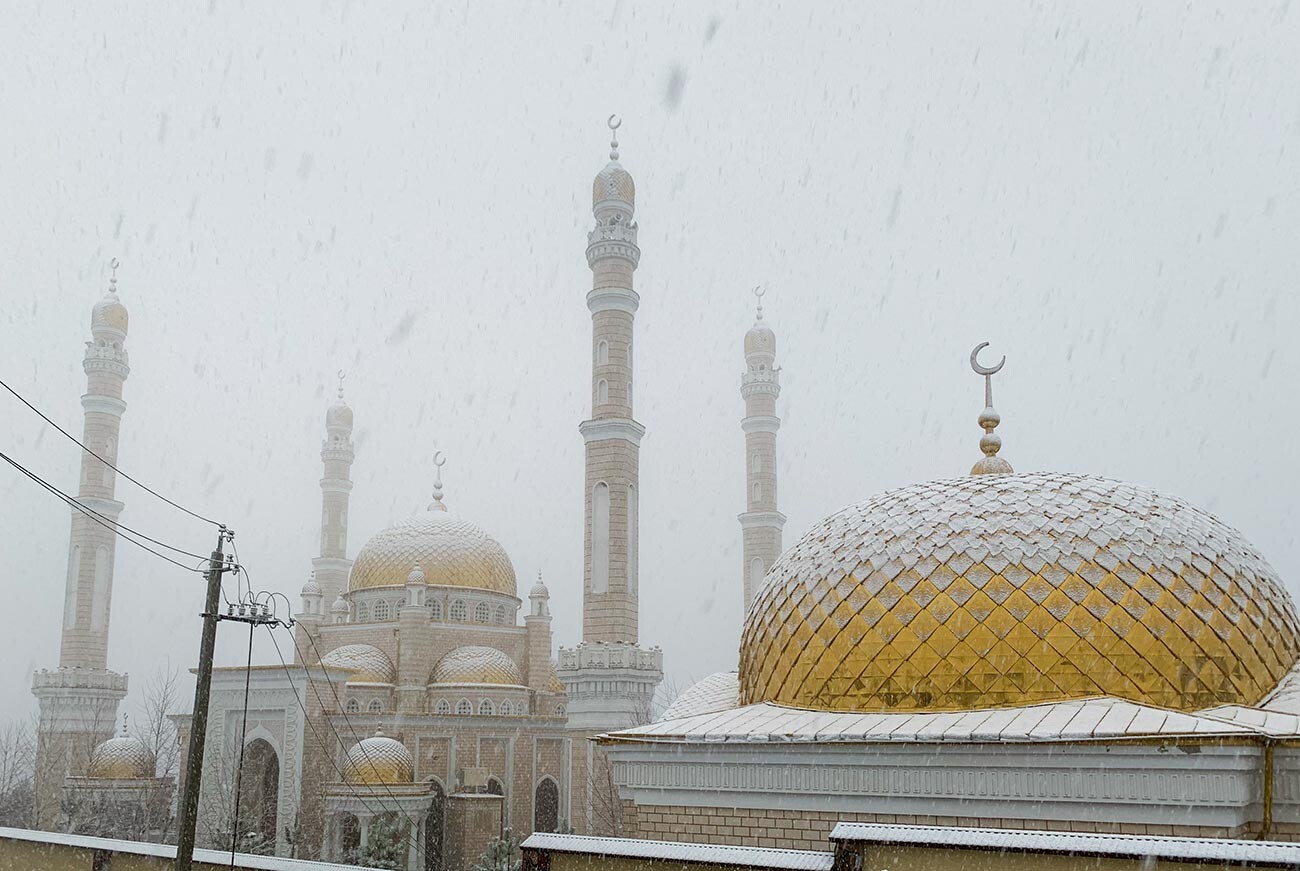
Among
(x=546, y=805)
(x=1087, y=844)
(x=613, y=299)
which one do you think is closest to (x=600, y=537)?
(x=613, y=299)

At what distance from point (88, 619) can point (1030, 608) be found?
99.2ft

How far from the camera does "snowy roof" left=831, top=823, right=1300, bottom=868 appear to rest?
500 centimetres

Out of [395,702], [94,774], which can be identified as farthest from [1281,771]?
[94,774]

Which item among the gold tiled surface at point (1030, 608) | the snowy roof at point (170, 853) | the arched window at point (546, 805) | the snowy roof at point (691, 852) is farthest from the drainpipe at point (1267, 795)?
the arched window at point (546, 805)

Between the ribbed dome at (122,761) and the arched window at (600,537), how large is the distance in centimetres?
1237

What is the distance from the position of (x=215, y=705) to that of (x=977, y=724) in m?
24.2

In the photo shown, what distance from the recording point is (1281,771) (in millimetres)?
6352

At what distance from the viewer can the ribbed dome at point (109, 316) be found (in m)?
33.4

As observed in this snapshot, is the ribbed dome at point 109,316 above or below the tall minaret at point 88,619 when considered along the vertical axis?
above

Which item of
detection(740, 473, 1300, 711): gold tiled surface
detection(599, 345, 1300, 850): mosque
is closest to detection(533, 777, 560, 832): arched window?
detection(599, 345, 1300, 850): mosque

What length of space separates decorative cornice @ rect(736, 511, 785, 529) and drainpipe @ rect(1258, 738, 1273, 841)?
2604 centimetres

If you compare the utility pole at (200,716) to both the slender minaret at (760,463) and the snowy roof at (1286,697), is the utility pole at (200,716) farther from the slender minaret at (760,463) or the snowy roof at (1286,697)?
the slender minaret at (760,463)

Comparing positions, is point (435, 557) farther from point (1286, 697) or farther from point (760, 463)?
point (1286, 697)

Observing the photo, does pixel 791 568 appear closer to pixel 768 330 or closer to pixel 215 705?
pixel 215 705
